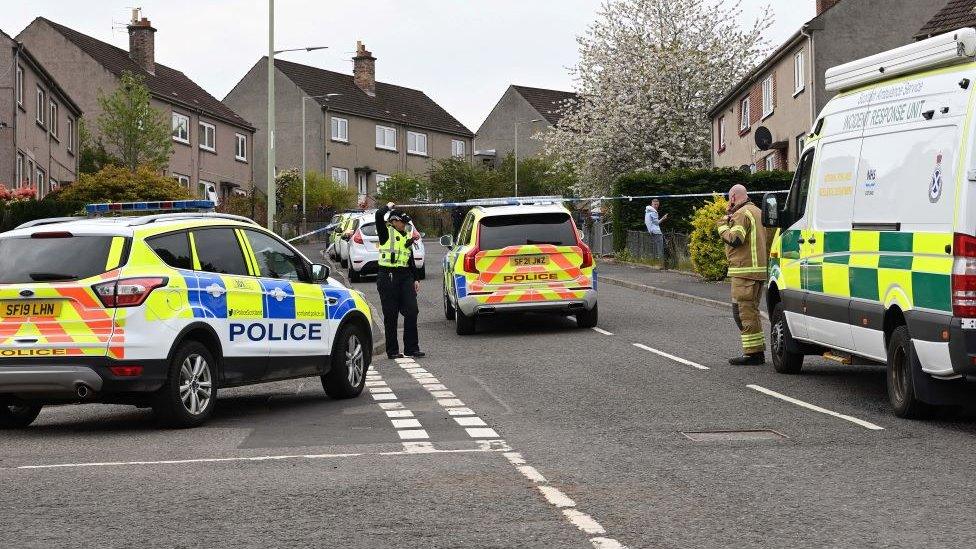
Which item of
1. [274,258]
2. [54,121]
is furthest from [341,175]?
[274,258]

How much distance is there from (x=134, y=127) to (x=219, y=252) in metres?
40.0

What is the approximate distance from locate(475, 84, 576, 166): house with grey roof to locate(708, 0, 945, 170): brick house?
2040 inches

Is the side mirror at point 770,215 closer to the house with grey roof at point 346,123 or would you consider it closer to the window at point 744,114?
the window at point 744,114

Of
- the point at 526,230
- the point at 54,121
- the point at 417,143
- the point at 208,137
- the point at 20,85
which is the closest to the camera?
the point at 526,230

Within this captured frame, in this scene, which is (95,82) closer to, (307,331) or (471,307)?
(471,307)

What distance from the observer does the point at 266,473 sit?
885 centimetres

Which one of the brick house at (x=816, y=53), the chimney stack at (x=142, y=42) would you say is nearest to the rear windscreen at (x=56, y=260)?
the brick house at (x=816, y=53)

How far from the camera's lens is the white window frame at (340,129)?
261 ft

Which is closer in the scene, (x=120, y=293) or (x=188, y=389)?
(x=120, y=293)

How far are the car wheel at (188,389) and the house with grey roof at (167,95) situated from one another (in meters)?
43.3

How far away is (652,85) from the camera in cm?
5703

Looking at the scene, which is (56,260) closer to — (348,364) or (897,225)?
(348,364)

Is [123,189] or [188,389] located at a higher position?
[123,189]

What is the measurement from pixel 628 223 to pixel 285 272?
27.5m
